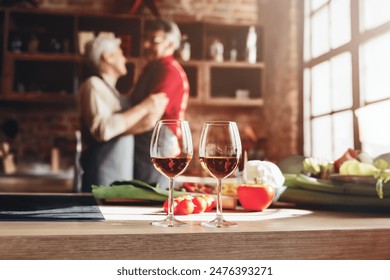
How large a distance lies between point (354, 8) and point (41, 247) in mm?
2593

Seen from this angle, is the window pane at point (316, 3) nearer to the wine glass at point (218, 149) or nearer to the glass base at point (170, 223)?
the wine glass at point (218, 149)

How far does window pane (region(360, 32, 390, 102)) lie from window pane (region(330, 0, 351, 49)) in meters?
0.23

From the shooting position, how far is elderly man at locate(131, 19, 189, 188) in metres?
3.39

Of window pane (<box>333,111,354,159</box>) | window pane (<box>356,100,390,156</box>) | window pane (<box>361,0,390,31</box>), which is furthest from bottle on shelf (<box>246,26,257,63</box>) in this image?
window pane (<box>356,100,390,156</box>)

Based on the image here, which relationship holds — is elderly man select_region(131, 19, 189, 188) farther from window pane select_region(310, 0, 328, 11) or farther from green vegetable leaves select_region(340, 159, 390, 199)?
green vegetable leaves select_region(340, 159, 390, 199)

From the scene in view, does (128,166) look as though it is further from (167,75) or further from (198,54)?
(198,54)

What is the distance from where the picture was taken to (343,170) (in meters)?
1.08

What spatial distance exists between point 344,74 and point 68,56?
1.93 metres

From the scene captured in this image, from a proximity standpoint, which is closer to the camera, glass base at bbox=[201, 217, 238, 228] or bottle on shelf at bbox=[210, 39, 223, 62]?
glass base at bbox=[201, 217, 238, 228]

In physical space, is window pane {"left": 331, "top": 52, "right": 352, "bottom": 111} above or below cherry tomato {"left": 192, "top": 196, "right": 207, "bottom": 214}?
above

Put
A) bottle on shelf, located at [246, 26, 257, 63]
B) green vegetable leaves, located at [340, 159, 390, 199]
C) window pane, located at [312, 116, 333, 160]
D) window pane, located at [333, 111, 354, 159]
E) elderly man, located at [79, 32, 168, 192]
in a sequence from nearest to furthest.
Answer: green vegetable leaves, located at [340, 159, 390, 199], window pane, located at [333, 111, 354, 159], window pane, located at [312, 116, 333, 160], elderly man, located at [79, 32, 168, 192], bottle on shelf, located at [246, 26, 257, 63]

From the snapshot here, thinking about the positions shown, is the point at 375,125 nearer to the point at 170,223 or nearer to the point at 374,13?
the point at 374,13

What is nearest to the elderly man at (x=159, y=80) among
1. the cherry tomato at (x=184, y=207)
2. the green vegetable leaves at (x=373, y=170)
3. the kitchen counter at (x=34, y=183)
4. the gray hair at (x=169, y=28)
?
the gray hair at (x=169, y=28)
